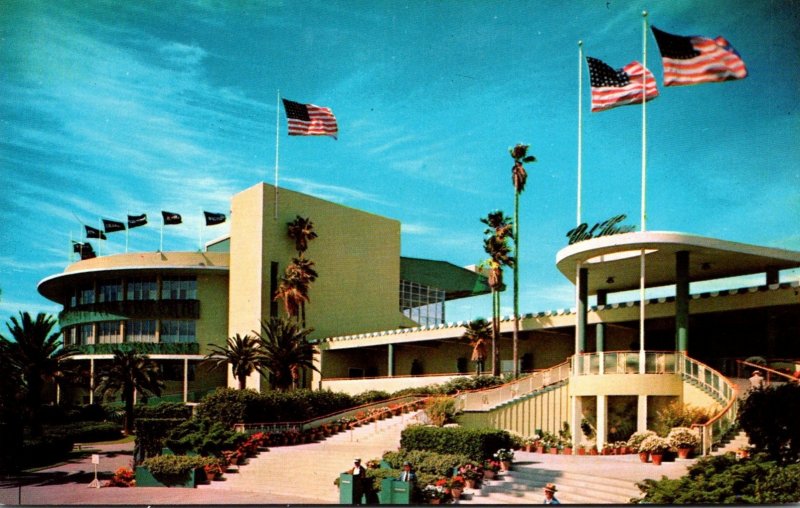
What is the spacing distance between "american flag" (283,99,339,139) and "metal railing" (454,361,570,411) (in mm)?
12887

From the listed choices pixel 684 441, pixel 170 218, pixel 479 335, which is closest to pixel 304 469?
pixel 684 441

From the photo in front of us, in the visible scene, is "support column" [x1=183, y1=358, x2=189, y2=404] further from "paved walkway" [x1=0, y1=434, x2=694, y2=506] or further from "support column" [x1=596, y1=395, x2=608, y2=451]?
"support column" [x1=596, y1=395, x2=608, y2=451]

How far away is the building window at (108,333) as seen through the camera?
2010 inches

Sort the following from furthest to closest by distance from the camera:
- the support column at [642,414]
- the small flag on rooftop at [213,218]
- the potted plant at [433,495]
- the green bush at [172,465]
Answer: the small flag on rooftop at [213,218], the green bush at [172,465], the support column at [642,414], the potted plant at [433,495]

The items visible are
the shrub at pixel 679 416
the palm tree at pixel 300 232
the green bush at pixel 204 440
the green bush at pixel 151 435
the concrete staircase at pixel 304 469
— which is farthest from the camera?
the palm tree at pixel 300 232

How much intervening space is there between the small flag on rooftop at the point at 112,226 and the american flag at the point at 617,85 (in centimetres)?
3335

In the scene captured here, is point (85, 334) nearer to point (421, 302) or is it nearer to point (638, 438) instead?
point (421, 302)

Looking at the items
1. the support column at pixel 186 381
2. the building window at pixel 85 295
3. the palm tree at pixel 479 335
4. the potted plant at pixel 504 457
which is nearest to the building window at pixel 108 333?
the building window at pixel 85 295

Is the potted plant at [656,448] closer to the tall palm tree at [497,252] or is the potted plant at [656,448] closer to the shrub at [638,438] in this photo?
the shrub at [638,438]

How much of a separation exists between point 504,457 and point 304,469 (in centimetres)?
665

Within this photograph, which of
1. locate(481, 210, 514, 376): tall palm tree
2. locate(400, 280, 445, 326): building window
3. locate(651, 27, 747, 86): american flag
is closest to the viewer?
locate(651, 27, 747, 86): american flag

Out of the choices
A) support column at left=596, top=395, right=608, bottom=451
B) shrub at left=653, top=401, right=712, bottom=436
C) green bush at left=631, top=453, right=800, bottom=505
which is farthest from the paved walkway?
support column at left=596, top=395, right=608, bottom=451

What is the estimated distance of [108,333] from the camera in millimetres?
51531

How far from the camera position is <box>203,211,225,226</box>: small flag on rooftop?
52250 millimetres
